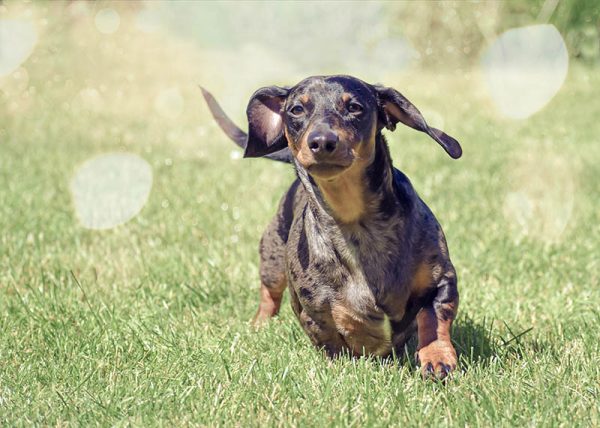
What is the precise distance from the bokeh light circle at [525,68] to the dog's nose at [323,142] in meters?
6.71

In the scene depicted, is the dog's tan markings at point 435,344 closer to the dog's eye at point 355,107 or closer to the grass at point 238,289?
the grass at point 238,289

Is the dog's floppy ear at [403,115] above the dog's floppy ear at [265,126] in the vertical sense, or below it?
above

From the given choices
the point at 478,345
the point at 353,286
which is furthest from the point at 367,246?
the point at 478,345

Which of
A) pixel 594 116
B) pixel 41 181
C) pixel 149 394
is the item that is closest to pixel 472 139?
pixel 594 116

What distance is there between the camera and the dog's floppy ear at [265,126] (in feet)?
10.8

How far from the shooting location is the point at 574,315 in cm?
375

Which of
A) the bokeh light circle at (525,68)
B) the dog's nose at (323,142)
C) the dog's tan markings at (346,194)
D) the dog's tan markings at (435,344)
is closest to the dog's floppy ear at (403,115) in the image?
the dog's tan markings at (346,194)

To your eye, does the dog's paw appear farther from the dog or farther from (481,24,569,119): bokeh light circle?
(481,24,569,119): bokeh light circle

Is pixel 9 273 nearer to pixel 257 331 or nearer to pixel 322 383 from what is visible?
pixel 257 331

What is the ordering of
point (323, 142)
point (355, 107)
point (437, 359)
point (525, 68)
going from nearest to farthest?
point (323, 142) < point (437, 359) < point (355, 107) < point (525, 68)

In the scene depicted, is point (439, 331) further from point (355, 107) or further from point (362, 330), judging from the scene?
point (355, 107)

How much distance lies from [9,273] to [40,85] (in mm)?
5918

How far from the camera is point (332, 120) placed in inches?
113

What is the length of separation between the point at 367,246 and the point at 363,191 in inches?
7.8
